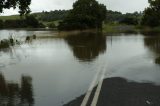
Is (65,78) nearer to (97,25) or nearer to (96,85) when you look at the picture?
(96,85)

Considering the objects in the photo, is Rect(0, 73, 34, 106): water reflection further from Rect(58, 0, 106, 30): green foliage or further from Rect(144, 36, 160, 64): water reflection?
Rect(58, 0, 106, 30): green foliage

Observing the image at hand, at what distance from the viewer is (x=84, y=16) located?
3792 inches

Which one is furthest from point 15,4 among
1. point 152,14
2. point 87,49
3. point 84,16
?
point 152,14

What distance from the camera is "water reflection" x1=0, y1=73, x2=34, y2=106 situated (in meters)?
9.91

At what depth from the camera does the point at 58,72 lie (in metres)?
16.0

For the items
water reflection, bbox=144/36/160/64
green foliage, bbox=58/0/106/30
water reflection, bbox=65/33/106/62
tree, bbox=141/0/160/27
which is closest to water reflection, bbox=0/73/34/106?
water reflection, bbox=65/33/106/62

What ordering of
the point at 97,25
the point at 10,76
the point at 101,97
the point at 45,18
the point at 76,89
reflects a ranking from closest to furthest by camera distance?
the point at 101,97
the point at 76,89
the point at 10,76
the point at 97,25
the point at 45,18

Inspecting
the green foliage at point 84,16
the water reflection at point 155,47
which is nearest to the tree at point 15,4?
the water reflection at point 155,47

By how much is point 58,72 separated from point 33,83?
3.06 metres

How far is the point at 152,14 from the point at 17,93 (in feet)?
342

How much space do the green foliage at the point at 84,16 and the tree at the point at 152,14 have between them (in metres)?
12.5

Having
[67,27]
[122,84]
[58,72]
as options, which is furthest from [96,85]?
[67,27]

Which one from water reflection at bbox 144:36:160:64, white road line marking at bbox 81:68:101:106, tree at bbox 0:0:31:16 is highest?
tree at bbox 0:0:31:16

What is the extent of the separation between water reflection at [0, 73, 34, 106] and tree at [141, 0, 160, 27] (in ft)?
322
